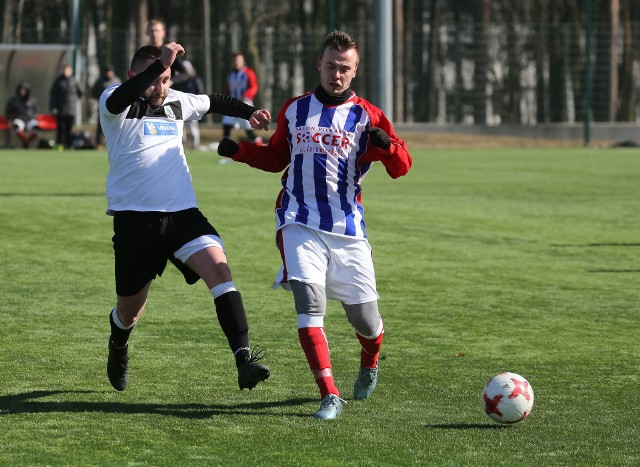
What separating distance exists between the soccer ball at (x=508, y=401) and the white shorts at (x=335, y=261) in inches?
30.2

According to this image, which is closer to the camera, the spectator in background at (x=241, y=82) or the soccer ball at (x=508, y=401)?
the soccer ball at (x=508, y=401)

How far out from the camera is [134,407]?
614 centimetres

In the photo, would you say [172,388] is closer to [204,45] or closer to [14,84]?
[14,84]

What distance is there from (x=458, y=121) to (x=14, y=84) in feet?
41.6

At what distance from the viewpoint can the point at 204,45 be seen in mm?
33844

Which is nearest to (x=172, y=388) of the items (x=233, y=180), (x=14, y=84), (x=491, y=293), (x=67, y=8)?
(x=491, y=293)

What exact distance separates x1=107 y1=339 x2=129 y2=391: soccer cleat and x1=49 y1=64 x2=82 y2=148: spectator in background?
21563mm

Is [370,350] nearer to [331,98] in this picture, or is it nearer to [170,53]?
[331,98]

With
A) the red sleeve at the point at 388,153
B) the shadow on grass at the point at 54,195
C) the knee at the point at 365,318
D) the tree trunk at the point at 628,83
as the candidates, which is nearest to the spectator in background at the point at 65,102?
the shadow on grass at the point at 54,195

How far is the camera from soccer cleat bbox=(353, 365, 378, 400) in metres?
6.43

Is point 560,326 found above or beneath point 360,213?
beneath

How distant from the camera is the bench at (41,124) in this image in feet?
93.0

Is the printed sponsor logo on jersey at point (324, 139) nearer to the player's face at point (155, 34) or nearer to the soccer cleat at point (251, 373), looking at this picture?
the soccer cleat at point (251, 373)

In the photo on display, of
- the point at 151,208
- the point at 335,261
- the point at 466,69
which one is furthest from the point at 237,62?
the point at 335,261
